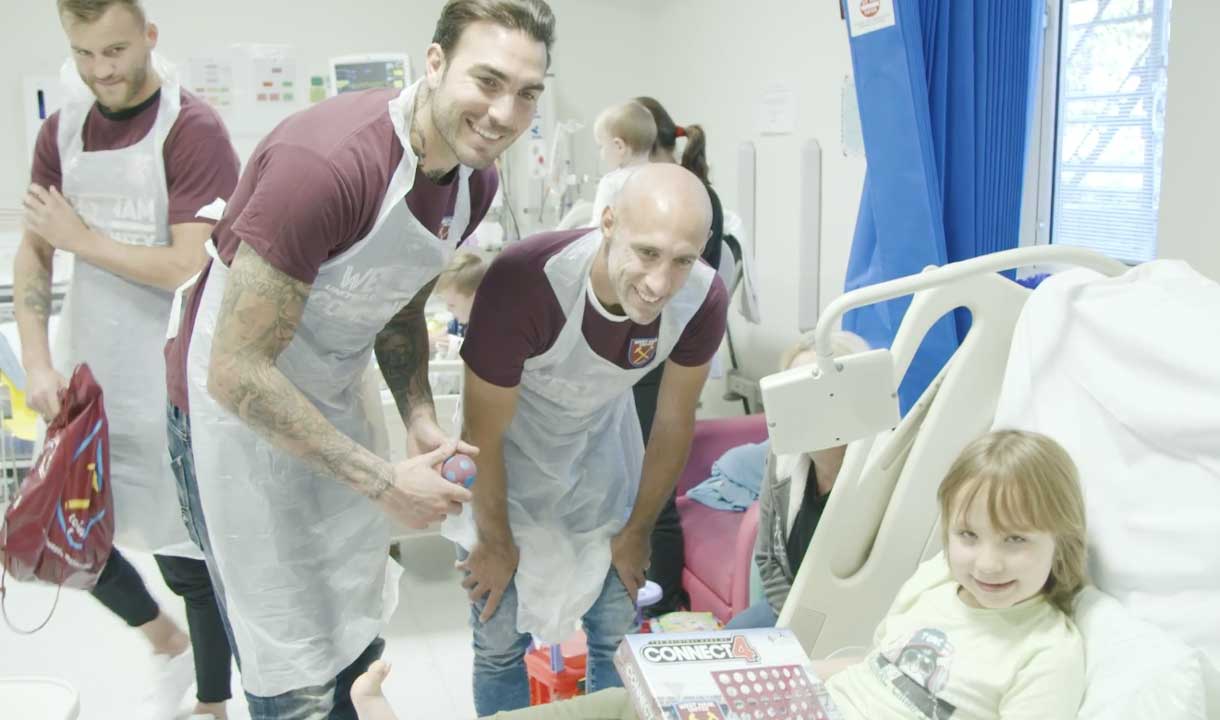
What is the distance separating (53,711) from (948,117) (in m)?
2.14

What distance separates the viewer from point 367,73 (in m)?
4.72

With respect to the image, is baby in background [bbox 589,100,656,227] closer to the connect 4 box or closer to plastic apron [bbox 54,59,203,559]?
plastic apron [bbox 54,59,203,559]

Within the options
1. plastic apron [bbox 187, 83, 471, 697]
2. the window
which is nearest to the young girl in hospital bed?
plastic apron [bbox 187, 83, 471, 697]

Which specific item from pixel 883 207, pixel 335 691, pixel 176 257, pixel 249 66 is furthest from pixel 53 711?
pixel 249 66

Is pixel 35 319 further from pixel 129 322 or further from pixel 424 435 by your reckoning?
pixel 424 435

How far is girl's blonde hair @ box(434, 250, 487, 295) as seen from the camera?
3.12 meters

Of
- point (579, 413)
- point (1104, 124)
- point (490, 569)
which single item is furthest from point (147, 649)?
point (1104, 124)

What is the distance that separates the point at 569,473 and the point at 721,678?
69cm

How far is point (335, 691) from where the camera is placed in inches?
71.5

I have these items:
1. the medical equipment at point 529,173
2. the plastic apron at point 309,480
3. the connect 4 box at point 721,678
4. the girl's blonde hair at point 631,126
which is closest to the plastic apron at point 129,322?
the plastic apron at point 309,480

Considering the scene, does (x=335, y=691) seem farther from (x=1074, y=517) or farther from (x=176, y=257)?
(x=1074, y=517)

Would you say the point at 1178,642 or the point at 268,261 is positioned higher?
the point at 268,261

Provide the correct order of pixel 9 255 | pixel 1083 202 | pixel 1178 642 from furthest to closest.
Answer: pixel 9 255
pixel 1083 202
pixel 1178 642

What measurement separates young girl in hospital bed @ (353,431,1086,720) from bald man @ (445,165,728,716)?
1.74 feet
